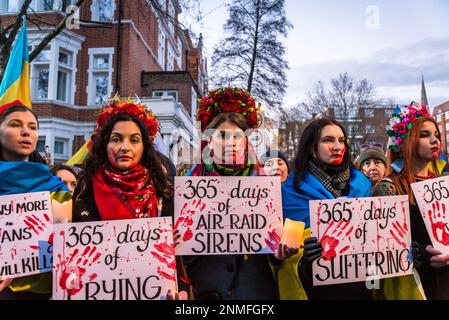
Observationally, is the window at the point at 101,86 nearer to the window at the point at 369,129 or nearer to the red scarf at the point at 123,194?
the red scarf at the point at 123,194

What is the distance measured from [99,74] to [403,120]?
16420mm

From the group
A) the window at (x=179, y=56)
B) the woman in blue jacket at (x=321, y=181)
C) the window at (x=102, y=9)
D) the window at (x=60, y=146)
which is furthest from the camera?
the window at (x=179, y=56)

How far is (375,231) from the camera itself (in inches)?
92.0

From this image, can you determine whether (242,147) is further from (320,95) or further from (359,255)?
(320,95)

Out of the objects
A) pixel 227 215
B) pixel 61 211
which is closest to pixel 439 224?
pixel 227 215

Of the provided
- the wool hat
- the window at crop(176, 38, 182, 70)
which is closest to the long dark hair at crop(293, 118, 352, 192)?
the wool hat

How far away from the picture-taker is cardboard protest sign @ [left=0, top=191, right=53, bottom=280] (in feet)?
7.14

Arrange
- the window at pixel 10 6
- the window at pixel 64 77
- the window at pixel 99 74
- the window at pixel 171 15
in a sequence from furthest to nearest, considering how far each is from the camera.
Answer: the window at pixel 99 74
the window at pixel 64 77
the window at pixel 10 6
the window at pixel 171 15

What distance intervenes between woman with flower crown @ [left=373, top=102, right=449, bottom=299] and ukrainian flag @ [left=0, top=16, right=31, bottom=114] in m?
3.08

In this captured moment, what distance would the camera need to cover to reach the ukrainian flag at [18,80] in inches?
134

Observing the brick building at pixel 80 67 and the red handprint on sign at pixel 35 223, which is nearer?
the red handprint on sign at pixel 35 223

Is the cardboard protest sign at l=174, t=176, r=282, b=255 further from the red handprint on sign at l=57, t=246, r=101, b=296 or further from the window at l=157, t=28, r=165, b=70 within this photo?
the window at l=157, t=28, r=165, b=70

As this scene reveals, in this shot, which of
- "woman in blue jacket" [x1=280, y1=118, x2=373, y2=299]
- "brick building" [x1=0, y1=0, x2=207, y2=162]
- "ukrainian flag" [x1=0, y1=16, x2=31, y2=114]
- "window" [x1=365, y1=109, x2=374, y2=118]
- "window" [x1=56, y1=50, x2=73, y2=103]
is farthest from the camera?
"window" [x1=365, y1=109, x2=374, y2=118]

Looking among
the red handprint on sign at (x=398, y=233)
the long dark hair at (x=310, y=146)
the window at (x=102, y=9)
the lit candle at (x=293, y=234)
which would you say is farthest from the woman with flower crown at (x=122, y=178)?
the window at (x=102, y=9)
